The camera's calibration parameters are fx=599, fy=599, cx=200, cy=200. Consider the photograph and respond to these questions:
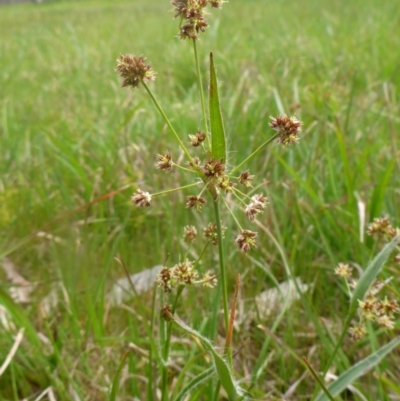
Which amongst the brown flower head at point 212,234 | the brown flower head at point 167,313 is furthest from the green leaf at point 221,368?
the brown flower head at point 212,234

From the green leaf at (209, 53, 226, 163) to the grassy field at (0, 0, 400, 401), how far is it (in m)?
0.24

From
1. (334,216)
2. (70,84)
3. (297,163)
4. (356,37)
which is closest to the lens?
(334,216)

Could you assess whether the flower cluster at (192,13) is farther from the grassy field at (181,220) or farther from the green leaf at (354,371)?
the green leaf at (354,371)

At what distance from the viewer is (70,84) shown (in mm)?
4227

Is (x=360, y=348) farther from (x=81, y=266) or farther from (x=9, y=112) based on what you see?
(x=9, y=112)

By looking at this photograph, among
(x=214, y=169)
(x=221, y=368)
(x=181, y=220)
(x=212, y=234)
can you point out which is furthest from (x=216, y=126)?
(x=181, y=220)

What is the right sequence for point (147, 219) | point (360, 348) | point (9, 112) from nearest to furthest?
point (360, 348) → point (147, 219) → point (9, 112)

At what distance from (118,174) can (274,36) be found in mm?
3215

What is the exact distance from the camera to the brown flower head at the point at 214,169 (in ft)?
2.36

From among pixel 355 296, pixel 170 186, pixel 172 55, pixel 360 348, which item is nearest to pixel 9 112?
pixel 172 55

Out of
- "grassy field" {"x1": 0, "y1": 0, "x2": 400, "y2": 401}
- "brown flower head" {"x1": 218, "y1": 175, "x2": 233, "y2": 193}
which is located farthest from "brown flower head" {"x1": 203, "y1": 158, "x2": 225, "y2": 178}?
"grassy field" {"x1": 0, "y1": 0, "x2": 400, "y2": 401}

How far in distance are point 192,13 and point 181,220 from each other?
3.80 ft

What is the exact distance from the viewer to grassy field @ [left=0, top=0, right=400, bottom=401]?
1251 mm

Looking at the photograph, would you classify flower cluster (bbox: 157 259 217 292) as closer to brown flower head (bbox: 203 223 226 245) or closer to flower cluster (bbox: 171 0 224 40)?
brown flower head (bbox: 203 223 226 245)
